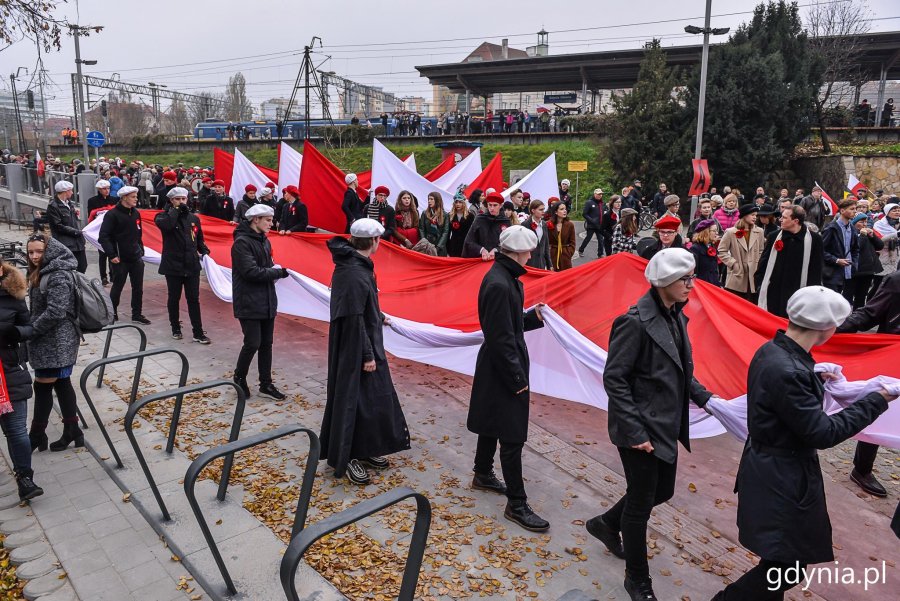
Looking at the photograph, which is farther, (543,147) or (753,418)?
(543,147)

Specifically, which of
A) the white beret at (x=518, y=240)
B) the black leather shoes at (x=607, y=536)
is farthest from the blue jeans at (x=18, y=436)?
the black leather shoes at (x=607, y=536)

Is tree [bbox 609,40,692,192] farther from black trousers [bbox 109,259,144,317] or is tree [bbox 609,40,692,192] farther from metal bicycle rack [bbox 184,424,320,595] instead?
metal bicycle rack [bbox 184,424,320,595]

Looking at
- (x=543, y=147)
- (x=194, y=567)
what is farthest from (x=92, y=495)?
(x=543, y=147)

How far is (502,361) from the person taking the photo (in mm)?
4328

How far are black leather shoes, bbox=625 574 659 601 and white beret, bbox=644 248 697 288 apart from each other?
5.53 ft

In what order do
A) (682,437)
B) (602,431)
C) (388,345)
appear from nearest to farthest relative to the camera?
(682,437) → (602,431) → (388,345)

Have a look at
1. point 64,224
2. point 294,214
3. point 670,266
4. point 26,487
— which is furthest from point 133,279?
point 670,266

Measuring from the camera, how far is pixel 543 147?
116 feet

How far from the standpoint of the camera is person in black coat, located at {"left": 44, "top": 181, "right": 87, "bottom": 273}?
974cm

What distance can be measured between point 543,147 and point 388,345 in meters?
29.4

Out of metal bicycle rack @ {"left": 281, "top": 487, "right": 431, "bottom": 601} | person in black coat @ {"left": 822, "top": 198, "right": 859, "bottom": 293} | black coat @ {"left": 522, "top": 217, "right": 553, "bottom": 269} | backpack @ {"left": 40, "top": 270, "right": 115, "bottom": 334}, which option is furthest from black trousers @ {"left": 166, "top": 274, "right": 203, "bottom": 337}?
person in black coat @ {"left": 822, "top": 198, "right": 859, "bottom": 293}

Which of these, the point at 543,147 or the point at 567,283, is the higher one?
the point at 543,147

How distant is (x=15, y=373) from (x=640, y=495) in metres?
4.52

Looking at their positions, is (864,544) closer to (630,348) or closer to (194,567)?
(630,348)
